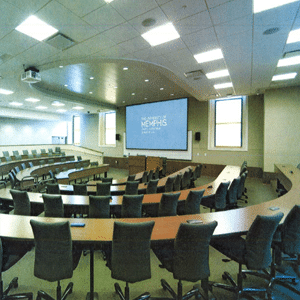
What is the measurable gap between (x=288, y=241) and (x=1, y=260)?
3.18 meters

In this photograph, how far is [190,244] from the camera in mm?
1831

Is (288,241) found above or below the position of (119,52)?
below

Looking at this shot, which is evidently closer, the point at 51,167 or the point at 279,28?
the point at 279,28

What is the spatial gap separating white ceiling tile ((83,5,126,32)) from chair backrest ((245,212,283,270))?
3.72 meters

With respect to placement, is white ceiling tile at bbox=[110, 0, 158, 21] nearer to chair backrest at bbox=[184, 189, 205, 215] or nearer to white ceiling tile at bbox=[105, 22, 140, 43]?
white ceiling tile at bbox=[105, 22, 140, 43]

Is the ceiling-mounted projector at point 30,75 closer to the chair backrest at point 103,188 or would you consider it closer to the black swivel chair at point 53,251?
the chair backrest at point 103,188

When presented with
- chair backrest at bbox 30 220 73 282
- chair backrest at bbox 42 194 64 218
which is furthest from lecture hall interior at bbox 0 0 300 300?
chair backrest at bbox 42 194 64 218

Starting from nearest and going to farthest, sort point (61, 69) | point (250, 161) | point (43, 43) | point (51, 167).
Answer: point (43, 43) → point (61, 69) → point (51, 167) → point (250, 161)

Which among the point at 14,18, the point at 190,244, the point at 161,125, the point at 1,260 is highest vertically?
the point at 14,18

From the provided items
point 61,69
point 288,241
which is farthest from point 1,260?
point 61,69

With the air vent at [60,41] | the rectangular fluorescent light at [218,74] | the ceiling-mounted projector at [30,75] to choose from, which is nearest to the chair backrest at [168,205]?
the air vent at [60,41]

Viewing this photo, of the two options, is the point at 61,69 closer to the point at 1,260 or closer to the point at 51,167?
the point at 51,167

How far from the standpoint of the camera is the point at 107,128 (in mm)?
14969

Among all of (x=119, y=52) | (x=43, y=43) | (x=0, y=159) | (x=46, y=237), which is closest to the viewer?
(x=46, y=237)
